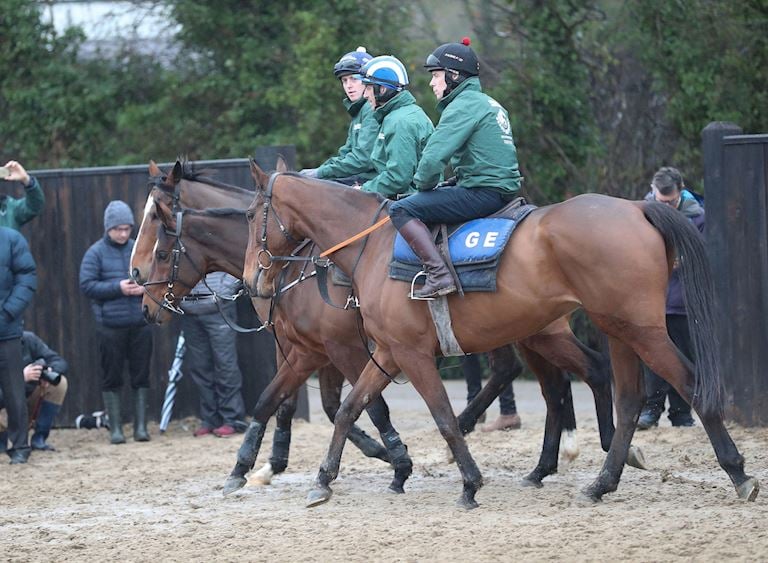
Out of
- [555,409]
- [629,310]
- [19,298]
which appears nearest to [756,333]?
[555,409]

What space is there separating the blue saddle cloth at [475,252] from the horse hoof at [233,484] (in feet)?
6.51

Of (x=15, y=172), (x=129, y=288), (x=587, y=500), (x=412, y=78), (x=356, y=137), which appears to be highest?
(x=412, y=78)

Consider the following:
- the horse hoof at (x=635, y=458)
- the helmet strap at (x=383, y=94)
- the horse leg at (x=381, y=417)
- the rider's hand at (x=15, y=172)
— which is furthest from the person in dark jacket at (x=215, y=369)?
the horse hoof at (x=635, y=458)

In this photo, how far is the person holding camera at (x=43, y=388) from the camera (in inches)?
434

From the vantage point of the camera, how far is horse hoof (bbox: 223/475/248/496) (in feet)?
27.7

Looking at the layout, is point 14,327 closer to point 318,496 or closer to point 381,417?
point 381,417

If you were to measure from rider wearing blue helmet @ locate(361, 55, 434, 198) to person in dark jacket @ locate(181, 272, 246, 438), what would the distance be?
356cm

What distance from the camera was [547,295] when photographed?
713cm

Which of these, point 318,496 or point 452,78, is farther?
point 318,496

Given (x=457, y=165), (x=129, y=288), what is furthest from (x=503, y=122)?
(x=129, y=288)

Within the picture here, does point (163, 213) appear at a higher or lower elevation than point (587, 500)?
higher

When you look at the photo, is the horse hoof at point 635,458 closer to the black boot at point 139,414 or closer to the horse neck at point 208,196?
the horse neck at point 208,196

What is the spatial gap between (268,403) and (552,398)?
1957 mm

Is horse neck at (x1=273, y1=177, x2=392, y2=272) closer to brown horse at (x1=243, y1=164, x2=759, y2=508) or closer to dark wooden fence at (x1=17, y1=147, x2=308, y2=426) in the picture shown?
brown horse at (x1=243, y1=164, x2=759, y2=508)
